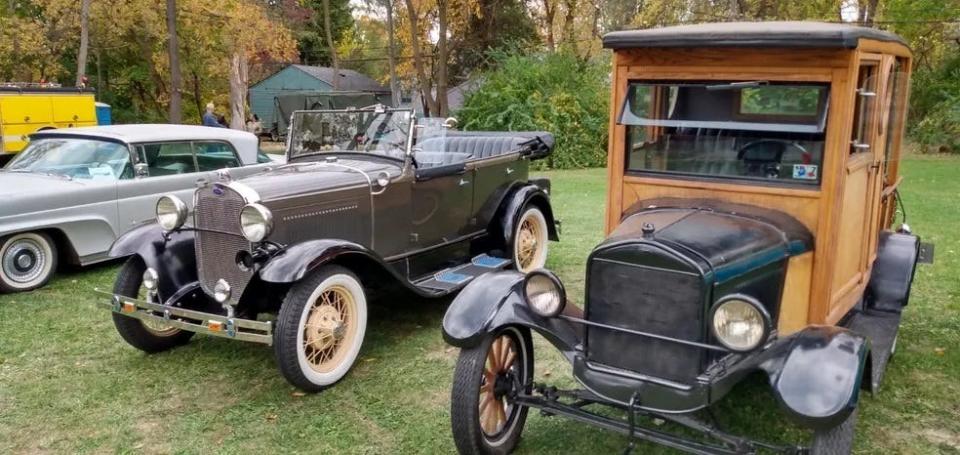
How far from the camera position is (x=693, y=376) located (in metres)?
2.93

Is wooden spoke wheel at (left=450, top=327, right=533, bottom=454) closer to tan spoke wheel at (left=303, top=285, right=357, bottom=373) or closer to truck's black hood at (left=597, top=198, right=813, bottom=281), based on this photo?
truck's black hood at (left=597, top=198, right=813, bottom=281)

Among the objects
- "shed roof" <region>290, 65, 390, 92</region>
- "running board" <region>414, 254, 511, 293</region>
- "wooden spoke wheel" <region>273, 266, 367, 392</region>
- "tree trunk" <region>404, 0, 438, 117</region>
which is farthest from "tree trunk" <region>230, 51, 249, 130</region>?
"wooden spoke wheel" <region>273, 266, 367, 392</region>

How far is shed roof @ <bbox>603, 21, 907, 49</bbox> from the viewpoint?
3031mm

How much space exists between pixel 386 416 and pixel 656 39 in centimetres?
245

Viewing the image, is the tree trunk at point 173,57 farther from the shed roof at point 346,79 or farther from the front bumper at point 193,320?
the shed roof at point 346,79

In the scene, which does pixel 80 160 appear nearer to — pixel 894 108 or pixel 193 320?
pixel 193 320

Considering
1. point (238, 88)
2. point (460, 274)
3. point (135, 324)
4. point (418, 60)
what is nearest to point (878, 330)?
point (460, 274)

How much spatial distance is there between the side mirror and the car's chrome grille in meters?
2.80

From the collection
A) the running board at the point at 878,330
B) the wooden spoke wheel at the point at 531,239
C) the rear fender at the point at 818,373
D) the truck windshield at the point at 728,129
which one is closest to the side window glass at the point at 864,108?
the truck windshield at the point at 728,129

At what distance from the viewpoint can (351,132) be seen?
5.73 metres

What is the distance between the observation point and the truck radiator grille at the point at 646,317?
2.92 metres

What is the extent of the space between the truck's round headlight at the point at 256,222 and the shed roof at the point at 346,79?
3041 centimetres

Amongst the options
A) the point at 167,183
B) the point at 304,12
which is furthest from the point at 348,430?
the point at 304,12

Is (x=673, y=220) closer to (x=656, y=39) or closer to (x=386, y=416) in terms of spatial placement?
(x=656, y=39)
